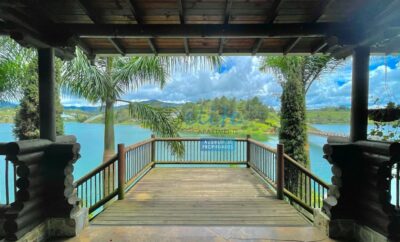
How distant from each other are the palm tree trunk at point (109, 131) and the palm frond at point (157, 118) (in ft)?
2.57

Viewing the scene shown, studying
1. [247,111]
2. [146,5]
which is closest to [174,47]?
[146,5]

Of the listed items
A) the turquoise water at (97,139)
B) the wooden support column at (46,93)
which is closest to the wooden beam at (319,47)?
the wooden support column at (46,93)

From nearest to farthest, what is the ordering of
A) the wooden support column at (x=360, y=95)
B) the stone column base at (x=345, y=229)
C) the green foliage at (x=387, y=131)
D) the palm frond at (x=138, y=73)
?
the stone column base at (x=345, y=229) → the wooden support column at (x=360, y=95) → the green foliage at (x=387, y=131) → the palm frond at (x=138, y=73)

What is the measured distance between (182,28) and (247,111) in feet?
36.2

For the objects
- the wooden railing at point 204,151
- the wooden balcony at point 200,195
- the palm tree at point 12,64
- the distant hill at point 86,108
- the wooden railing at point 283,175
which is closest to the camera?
Answer: the wooden balcony at point 200,195

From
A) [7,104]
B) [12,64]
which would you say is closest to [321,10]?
[12,64]

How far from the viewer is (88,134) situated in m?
10.9

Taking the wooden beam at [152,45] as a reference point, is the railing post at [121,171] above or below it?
below

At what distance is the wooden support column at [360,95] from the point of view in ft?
10.6

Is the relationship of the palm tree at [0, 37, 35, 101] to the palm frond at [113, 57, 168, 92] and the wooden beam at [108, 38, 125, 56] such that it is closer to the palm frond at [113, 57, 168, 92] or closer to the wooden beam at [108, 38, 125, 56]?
the palm frond at [113, 57, 168, 92]

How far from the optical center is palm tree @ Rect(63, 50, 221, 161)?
8555 mm

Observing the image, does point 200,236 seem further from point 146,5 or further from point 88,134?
point 88,134

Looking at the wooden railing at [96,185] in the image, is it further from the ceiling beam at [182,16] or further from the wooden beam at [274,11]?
the wooden beam at [274,11]

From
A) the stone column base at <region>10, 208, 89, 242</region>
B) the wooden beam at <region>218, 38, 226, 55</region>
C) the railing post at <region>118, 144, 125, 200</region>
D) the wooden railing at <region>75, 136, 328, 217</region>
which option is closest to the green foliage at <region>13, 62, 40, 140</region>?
the wooden railing at <region>75, 136, 328, 217</region>
